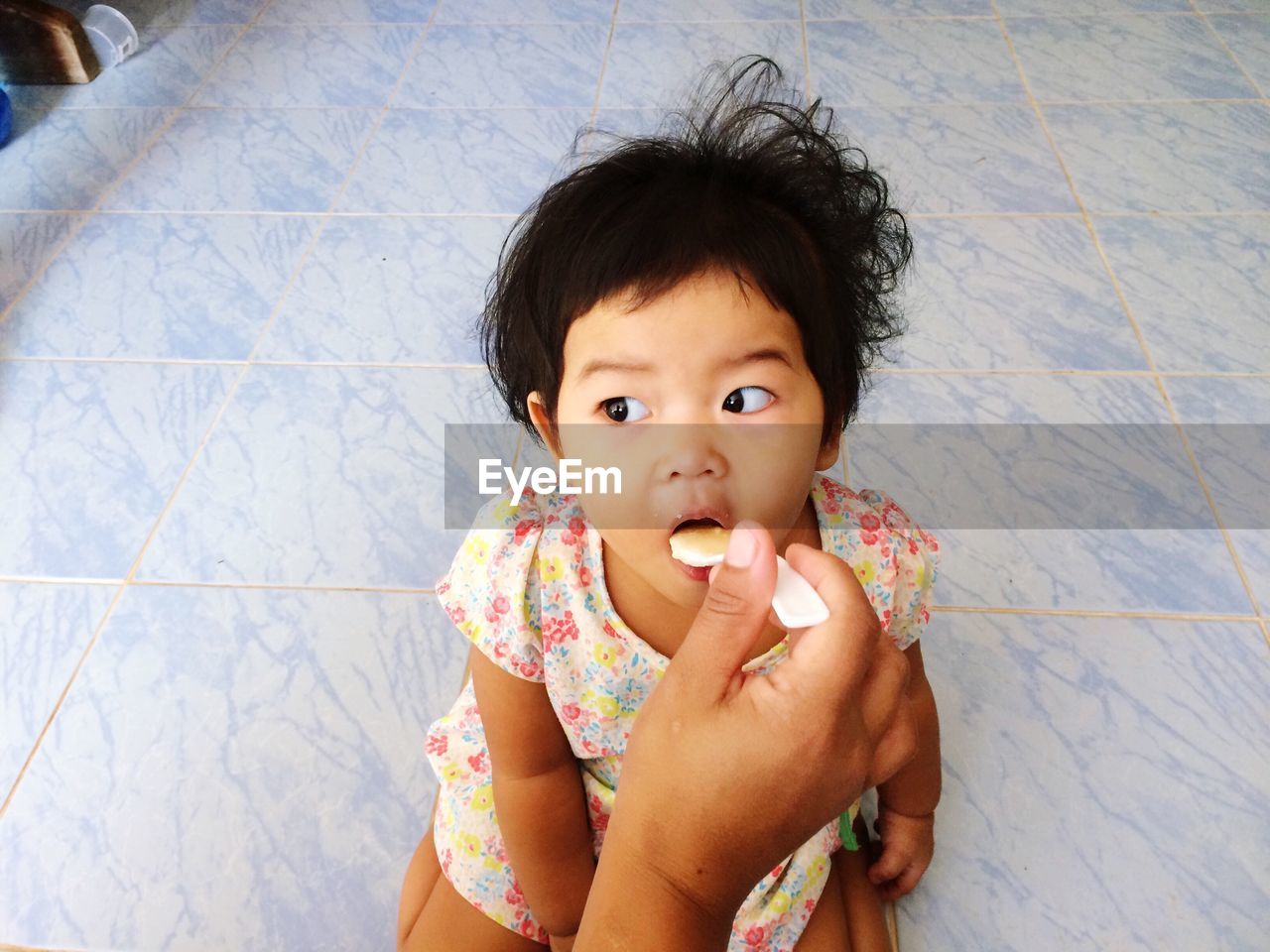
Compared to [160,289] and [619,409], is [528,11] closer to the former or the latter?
[160,289]

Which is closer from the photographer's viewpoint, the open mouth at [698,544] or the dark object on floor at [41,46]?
the open mouth at [698,544]

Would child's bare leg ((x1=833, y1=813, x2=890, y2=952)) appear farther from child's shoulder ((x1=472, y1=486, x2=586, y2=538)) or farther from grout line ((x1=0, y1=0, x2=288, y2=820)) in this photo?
grout line ((x1=0, y1=0, x2=288, y2=820))

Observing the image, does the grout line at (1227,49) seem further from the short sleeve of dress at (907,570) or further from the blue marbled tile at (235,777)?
the blue marbled tile at (235,777)

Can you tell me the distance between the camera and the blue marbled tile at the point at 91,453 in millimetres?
1086

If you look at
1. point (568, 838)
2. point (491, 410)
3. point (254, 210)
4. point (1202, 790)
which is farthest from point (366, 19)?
point (1202, 790)

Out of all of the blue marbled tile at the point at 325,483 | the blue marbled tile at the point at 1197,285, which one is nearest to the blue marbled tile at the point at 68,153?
the blue marbled tile at the point at 325,483

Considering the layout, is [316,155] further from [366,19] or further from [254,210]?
[366,19]

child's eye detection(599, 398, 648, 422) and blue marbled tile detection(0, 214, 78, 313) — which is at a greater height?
child's eye detection(599, 398, 648, 422)

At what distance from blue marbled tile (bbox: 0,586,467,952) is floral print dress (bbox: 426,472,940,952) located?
140 mm

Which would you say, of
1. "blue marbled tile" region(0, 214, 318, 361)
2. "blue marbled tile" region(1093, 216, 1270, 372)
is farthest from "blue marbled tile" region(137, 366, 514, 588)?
"blue marbled tile" region(1093, 216, 1270, 372)

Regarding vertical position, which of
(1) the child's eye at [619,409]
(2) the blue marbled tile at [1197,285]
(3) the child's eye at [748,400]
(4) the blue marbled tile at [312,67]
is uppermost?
(3) the child's eye at [748,400]

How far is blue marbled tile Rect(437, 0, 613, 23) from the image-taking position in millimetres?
1927

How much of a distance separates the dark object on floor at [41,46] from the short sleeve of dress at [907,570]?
5.73 ft

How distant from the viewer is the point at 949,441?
1166 mm
